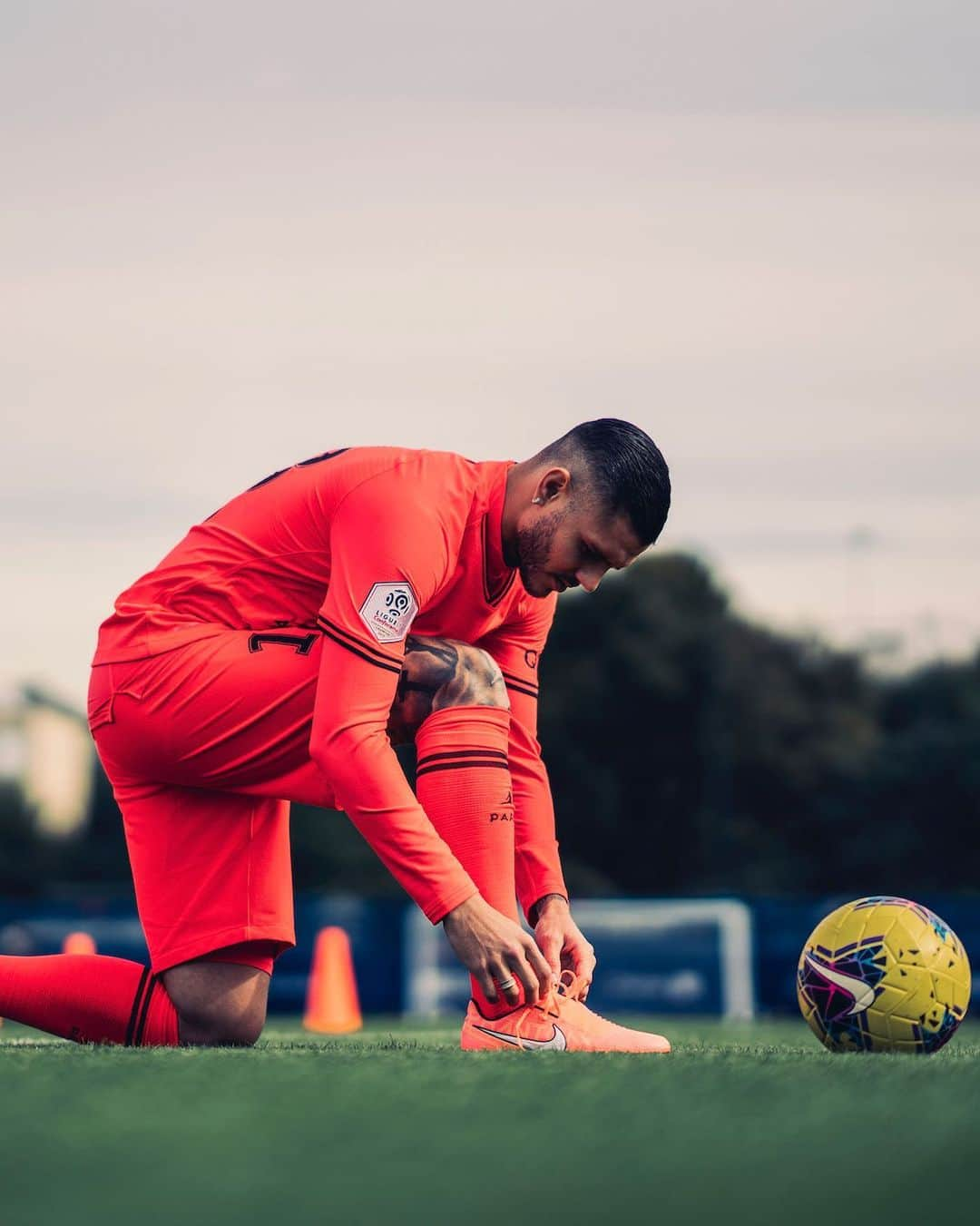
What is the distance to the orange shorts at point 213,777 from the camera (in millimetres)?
4266

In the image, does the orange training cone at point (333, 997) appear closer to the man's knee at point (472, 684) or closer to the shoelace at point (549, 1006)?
the shoelace at point (549, 1006)

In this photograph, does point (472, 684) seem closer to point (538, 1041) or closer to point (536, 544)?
point (536, 544)

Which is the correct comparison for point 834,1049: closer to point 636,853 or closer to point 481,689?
point 481,689

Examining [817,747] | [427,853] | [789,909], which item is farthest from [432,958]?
[817,747]

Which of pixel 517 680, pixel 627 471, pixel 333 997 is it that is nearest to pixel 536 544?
pixel 627 471

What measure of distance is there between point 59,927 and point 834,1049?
12791 millimetres

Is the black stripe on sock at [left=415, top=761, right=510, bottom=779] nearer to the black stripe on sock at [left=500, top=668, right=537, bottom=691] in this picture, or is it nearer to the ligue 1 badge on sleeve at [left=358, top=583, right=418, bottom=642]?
the ligue 1 badge on sleeve at [left=358, top=583, right=418, bottom=642]

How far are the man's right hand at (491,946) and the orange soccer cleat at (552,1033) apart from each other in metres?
0.25

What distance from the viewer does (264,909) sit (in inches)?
186

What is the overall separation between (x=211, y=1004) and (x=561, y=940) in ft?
3.06

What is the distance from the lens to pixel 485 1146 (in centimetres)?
233

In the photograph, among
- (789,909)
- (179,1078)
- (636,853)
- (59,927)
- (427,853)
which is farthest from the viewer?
(636,853)

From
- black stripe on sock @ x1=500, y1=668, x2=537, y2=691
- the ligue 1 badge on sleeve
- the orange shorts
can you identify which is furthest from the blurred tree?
the ligue 1 badge on sleeve

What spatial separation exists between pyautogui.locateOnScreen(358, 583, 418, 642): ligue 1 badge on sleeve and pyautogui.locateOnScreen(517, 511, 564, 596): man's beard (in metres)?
0.45
